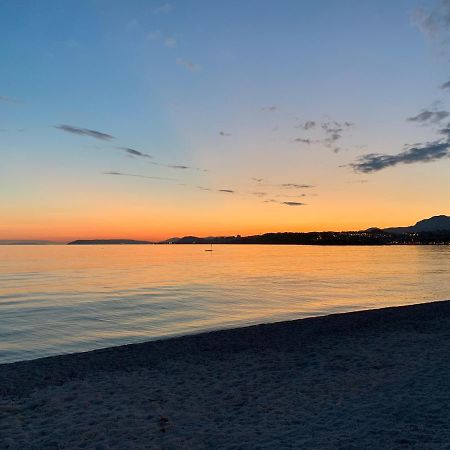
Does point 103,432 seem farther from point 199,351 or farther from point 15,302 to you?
point 15,302

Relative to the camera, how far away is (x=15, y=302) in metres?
39.5

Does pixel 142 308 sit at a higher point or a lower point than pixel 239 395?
lower

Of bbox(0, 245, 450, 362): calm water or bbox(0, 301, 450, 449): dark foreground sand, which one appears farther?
bbox(0, 245, 450, 362): calm water

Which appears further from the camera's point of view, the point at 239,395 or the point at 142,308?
the point at 142,308

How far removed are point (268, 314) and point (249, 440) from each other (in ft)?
76.0

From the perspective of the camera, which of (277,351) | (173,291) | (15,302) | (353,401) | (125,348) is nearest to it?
(353,401)

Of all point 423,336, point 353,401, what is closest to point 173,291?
point 423,336

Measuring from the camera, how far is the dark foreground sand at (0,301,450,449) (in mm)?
9047

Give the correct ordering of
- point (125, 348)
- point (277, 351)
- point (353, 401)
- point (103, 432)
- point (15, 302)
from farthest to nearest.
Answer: point (15, 302), point (125, 348), point (277, 351), point (353, 401), point (103, 432)

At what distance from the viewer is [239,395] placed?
1177cm

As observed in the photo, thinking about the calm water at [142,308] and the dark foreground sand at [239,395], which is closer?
the dark foreground sand at [239,395]

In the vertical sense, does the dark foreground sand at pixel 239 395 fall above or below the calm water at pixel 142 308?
above

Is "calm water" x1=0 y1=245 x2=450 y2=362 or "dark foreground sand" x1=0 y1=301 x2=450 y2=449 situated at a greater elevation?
"dark foreground sand" x1=0 y1=301 x2=450 y2=449

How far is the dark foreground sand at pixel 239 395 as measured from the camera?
9.05 meters
